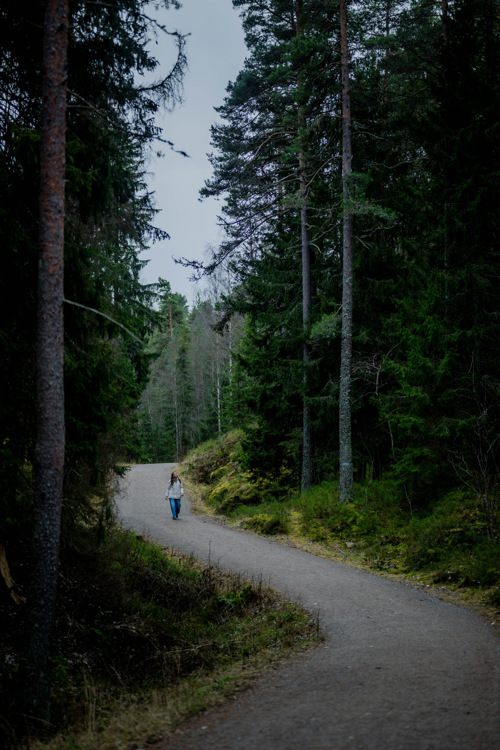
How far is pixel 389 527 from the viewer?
12492mm

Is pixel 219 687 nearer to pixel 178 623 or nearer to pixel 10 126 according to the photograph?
pixel 178 623

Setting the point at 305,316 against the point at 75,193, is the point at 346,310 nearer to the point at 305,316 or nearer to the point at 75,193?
the point at 305,316

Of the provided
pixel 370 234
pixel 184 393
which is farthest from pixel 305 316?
pixel 184 393

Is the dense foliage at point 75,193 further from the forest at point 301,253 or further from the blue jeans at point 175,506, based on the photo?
the blue jeans at point 175,506

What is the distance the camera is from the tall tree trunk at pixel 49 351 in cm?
539

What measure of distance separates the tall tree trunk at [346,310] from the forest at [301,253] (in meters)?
0.05

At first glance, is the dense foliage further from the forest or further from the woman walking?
the woman walking

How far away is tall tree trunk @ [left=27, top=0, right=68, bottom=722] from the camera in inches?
212

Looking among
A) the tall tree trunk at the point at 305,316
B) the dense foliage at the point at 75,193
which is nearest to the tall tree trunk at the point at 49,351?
the dense foliage at the point at 75,193

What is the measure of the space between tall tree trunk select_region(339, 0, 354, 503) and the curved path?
202 inches

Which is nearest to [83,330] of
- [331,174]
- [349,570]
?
[349,570]

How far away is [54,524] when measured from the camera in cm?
553

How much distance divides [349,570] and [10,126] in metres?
10.7

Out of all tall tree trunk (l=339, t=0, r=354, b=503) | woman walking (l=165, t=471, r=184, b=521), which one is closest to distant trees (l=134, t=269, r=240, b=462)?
woman walking (l=165, t=471, r=184, b=521)
